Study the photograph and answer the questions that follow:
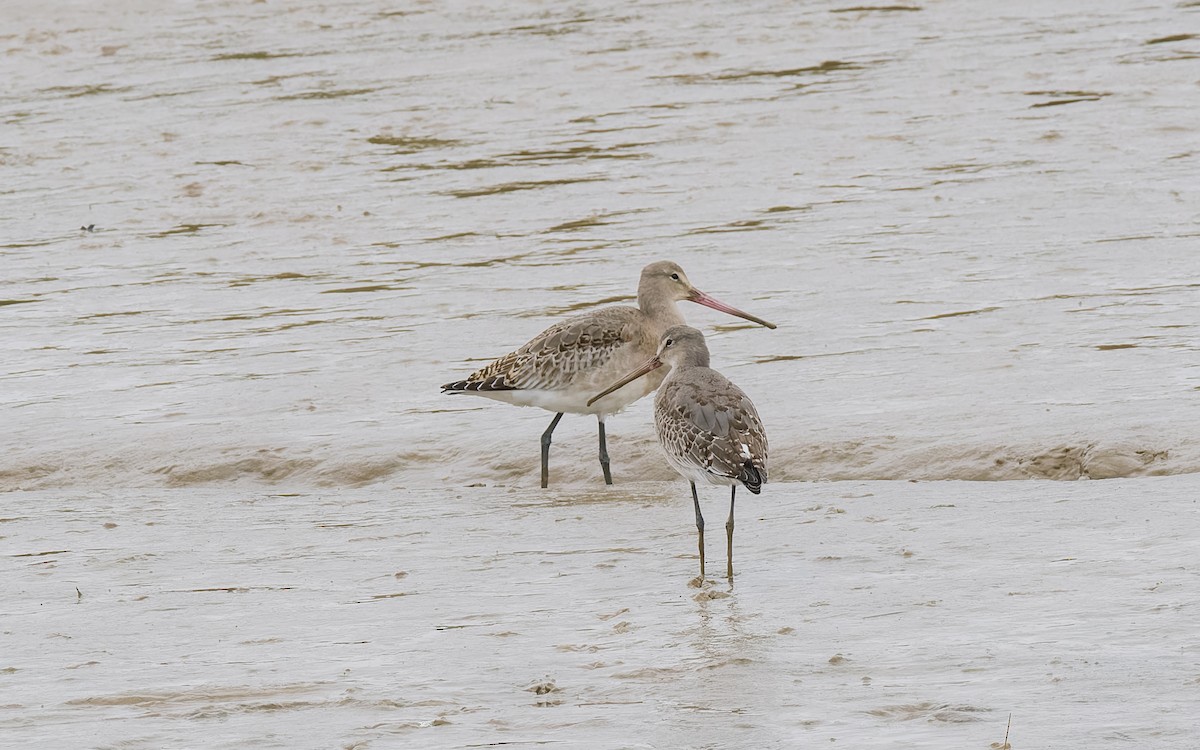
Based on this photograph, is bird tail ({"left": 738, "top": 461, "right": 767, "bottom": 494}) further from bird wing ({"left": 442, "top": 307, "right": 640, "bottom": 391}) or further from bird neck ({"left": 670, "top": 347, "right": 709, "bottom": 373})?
bird wing ({"left": 442, "top": 307, "right": 640, "bottom": 391})

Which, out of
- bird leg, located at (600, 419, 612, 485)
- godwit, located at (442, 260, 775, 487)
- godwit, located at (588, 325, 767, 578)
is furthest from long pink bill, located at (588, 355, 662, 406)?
godwit, located at (588, 325, 767, 578)

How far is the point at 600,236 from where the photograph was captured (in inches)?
533

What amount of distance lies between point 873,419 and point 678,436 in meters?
1.99

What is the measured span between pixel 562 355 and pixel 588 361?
0.42 ft

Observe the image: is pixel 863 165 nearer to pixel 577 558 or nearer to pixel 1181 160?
pixel 1181 160

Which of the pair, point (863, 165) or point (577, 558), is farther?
point (863, 165)

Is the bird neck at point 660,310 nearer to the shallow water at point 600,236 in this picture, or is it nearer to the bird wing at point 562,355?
the bird wing at point 562,355

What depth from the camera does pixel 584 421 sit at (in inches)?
396

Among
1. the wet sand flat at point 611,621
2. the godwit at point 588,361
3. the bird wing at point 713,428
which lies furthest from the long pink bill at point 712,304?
the bird wing at point 713,428

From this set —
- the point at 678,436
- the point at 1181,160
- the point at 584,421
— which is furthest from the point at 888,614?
the point at 1181,160

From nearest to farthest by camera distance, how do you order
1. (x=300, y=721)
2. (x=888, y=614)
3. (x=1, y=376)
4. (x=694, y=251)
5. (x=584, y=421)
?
1. (x=300, y=721)
2. (x=888, y=614)
3. (x=584, y=421)
4. (x=1, y=376)
5. (x=694, y=251)

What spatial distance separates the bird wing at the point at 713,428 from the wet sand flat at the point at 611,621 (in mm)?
392

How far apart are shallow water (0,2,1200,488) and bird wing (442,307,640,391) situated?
1.19 feet

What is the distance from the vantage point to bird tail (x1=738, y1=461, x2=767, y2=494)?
21.9ft
